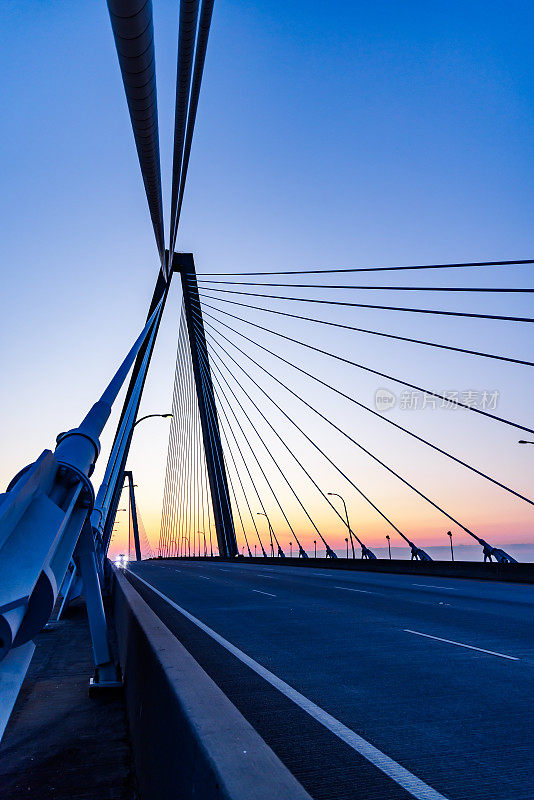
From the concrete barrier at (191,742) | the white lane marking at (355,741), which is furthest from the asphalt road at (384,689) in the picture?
the concrete barrier at (191,742)

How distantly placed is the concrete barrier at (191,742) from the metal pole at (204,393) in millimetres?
28017

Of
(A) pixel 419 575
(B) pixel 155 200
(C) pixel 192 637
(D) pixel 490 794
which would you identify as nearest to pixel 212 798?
(D) pixel 490 794

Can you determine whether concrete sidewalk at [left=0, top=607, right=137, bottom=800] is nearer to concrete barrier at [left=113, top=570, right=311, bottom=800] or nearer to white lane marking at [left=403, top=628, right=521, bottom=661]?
concrete barrier at [left=113, top=570, right=311, bottom=800]

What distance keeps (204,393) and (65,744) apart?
2888cm

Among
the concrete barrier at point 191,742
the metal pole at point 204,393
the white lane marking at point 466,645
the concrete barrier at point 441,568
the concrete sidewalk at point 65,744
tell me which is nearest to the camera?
the concrete barrier at point 191,742

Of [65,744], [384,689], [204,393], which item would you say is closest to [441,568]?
[204,393]

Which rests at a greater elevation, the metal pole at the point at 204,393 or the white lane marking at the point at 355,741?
the metal pole at the point at 204,393

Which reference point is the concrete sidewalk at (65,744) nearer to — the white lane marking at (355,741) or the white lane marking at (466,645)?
the white lane marking at (355,741)

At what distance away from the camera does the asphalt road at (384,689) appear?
397 centimetres

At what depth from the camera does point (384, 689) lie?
602 centimetres

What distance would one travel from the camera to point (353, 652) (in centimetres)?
778

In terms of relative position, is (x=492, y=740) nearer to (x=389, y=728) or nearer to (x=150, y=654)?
(x=389, y=728)

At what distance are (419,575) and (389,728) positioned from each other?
20.4 metres

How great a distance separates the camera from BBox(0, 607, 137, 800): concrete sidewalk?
4395mm
